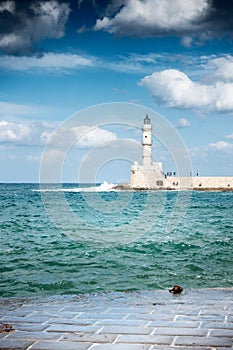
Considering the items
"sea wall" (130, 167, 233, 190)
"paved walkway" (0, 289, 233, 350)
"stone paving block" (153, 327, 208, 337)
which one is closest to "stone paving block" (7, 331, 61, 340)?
"paved walkway" (0, 289, 233, 350)

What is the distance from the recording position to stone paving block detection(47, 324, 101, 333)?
4.86 metres

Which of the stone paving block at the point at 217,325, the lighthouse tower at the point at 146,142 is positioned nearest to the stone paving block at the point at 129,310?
the stone paving block at the point at 217,325

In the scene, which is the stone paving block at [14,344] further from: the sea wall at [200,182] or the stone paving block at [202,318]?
the sea wall at [200,182]

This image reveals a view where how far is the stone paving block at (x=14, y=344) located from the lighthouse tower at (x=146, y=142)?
8103 cm

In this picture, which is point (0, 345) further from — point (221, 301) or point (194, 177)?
point (194, 177)

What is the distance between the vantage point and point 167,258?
46.4ft

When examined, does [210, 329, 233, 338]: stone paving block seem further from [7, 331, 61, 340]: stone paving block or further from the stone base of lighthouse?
the stone base of lighthouse

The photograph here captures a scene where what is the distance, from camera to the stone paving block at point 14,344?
13.9 ft

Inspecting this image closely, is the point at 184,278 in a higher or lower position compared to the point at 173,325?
lower

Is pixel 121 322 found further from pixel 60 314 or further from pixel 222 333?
pixel 222 333

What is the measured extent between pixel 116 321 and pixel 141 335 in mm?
660

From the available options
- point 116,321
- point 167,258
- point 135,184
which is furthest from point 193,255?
point 135,184

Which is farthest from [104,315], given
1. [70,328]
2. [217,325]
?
[217,325]

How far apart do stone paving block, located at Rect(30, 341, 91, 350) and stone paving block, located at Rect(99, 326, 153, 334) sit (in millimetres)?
486
